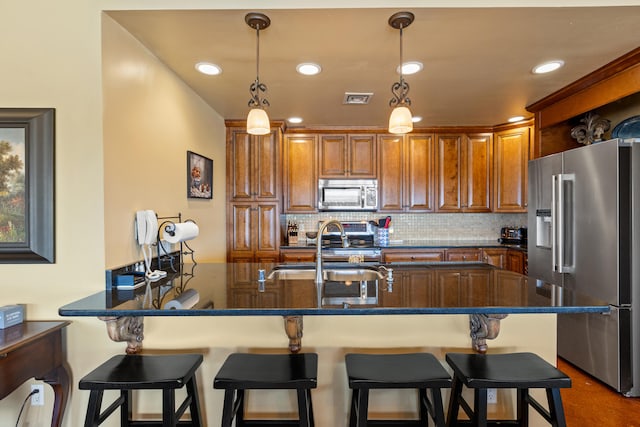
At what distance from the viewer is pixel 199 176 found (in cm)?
287

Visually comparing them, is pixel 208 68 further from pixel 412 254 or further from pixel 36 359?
pixel 412 254

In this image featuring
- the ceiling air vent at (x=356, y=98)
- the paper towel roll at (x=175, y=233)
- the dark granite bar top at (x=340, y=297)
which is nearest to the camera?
the dark granite bar top at (x=340, y=297)

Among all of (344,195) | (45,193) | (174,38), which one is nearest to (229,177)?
(344,195)

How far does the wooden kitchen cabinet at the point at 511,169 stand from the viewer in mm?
3807

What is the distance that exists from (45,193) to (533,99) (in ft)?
12.3

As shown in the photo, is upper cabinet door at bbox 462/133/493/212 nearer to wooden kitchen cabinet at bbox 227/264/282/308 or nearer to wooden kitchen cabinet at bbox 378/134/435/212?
wooden kitchen cabinet at bbox 378/134/435/212

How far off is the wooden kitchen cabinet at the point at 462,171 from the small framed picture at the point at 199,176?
2.65m

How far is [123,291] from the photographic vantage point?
1.59 meters

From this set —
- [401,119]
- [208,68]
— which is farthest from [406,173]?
[208,68]

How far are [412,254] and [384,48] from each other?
93.6 inches

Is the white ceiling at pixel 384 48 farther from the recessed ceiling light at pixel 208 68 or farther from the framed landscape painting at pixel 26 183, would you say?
the framed landscape painting at pixel 26 183

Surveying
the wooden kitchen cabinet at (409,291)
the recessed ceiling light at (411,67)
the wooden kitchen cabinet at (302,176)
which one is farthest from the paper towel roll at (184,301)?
the wooden kitchen cabinet at (302,176)

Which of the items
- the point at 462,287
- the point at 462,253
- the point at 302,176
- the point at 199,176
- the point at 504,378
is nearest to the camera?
the point at 504,378

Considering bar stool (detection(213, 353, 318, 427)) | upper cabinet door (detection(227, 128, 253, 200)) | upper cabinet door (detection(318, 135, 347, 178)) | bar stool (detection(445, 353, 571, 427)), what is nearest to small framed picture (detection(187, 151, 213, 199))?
upper cabinet door (detection(227, 128, 253, 200))
